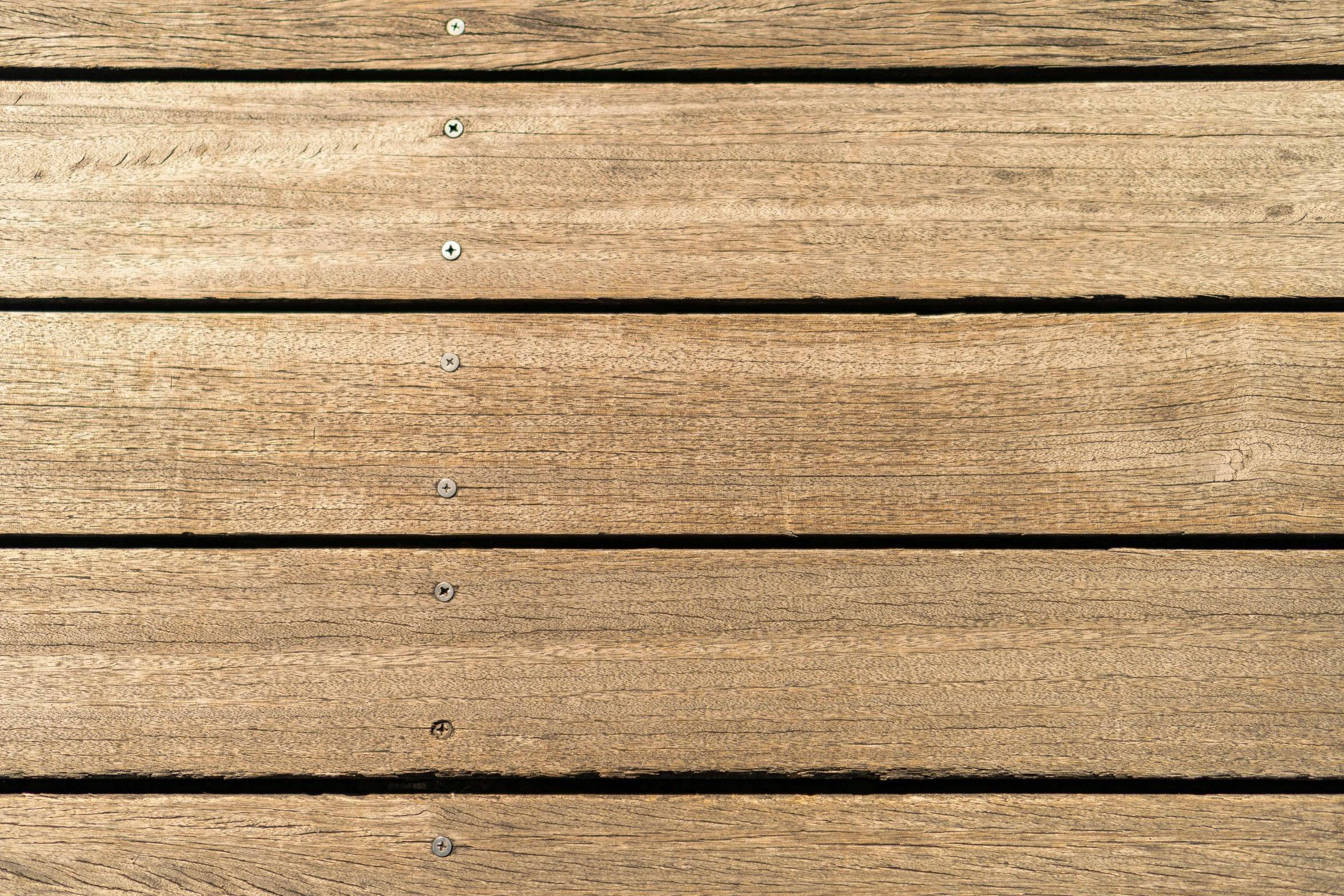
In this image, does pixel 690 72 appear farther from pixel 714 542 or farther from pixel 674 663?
pixel 674 663

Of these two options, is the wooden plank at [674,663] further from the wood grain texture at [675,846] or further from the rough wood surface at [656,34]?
the rough wood surface at [656,34]

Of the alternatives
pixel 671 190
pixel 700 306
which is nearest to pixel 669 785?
pixel 700 306

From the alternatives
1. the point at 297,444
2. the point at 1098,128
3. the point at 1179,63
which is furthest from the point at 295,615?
the point at 1179,63

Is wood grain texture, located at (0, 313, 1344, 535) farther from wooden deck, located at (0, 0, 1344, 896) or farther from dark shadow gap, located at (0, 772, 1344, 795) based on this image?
dark shadow gap, located at (0, 772, 1344, 795)

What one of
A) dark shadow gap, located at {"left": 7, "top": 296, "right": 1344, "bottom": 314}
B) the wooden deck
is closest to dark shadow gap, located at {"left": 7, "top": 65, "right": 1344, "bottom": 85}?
the wooden deck

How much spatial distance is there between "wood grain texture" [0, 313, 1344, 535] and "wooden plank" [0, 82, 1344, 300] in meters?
0.05

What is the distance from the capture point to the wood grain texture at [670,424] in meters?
0.80

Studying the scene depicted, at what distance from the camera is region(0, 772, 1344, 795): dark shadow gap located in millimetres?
786

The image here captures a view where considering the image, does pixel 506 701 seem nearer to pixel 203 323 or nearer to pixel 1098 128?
pixel 203 323

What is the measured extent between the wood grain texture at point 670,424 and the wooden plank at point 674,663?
0.05m

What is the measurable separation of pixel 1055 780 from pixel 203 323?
97cm

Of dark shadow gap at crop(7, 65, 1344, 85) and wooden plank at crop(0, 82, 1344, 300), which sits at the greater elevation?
dark shadow gap at crop(7, 65, 1344, 85)

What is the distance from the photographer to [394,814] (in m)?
0.78

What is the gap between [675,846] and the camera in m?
0.78
